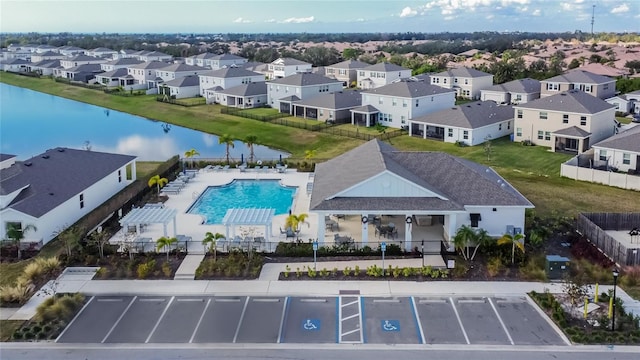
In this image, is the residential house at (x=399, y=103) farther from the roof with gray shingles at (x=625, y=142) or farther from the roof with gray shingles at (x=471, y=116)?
the roof with gray shingles at (x=625, y=142)

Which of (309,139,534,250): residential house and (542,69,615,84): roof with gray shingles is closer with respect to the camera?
Result: (309,139,534,250): residential house

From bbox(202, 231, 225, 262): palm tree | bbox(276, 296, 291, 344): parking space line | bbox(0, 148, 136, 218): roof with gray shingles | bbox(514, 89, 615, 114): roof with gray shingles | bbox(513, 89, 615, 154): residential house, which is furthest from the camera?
bbox(514, 89, 615, 114): roof with gray shingles

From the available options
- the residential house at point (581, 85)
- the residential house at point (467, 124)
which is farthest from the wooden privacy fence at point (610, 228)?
the residential house at point (581, 85)

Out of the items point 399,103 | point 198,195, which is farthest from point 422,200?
point 399,103

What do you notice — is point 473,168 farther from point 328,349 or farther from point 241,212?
point 328,349

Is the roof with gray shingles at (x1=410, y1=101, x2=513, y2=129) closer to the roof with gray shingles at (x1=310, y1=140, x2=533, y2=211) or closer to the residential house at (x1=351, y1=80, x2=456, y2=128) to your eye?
the residential house at (x1=351, y1=80, x2=456, y2=128)

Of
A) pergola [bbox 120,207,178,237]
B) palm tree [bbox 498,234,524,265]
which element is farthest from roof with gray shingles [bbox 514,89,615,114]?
pergola [bbox 120,207,178,237]

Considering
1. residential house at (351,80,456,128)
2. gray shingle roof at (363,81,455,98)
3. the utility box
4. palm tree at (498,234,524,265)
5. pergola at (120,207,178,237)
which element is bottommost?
the utility box
